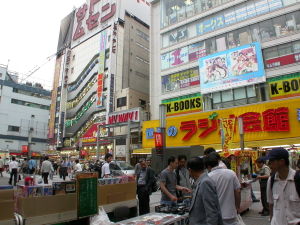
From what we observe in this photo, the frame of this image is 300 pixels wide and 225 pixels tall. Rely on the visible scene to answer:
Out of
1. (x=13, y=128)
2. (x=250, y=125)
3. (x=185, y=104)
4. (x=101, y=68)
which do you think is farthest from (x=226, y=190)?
(x=13, y=128)

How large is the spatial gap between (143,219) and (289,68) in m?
20.2

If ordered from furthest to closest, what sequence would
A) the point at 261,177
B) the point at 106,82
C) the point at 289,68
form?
the point at 106,82, the point at 289,68, the point at 261,177

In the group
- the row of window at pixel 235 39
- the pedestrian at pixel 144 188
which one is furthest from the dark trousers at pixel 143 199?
the row of window at pixel 235 39

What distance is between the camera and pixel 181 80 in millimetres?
26766

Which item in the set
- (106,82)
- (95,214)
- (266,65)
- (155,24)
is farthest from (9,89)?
(95,214)

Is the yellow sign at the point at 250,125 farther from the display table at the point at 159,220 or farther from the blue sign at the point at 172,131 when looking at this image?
the display table at the point at 159,220

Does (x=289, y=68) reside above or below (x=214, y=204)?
above

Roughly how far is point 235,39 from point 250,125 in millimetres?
8724

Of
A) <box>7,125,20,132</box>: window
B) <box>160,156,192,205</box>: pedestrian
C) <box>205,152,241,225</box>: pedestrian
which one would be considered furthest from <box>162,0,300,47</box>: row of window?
<box>7,125,20,132</box>: window

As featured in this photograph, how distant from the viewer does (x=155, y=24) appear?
3141 cm

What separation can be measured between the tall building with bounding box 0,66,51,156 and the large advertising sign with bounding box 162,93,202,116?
3971 cm

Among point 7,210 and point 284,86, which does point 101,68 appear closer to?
point 284,86

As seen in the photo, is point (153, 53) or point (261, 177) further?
point (153, 53)

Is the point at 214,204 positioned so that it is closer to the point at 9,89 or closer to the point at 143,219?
the point at 143,219
